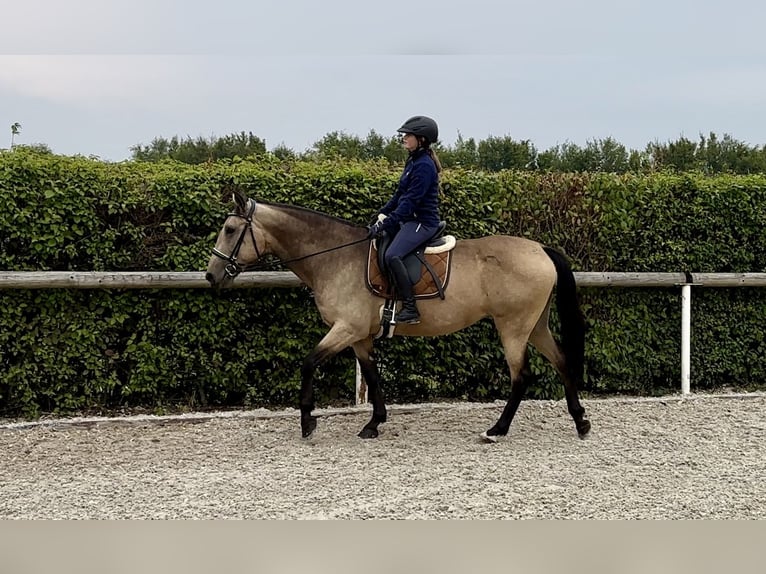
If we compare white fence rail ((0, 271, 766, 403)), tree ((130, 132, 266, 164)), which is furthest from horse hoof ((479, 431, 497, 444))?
tree ((130, 132, 266, 164))

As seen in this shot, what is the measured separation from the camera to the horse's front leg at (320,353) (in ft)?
19.0

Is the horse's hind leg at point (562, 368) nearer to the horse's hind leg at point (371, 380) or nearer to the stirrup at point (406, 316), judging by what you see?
the stirrup at point (406, 316)

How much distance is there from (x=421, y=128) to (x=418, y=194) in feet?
1.76

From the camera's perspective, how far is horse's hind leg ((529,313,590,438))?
612 centimetres

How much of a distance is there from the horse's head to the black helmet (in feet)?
4.83

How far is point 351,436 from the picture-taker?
6203 mm

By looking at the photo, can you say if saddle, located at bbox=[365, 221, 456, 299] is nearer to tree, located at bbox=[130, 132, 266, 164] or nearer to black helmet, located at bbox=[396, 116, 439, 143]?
black helmet, located at bbox=[396, 116, 439, 143]

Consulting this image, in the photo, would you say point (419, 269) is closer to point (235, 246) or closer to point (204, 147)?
point (235, 246)

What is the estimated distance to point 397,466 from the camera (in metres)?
5.25

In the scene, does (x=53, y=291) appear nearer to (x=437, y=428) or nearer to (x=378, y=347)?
(x=378, y=347)

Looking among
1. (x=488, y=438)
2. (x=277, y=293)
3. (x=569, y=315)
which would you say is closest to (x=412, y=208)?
(x=569, y=315)

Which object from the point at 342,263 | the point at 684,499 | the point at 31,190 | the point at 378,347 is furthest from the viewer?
the point at 378,347

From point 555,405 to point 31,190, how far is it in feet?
18.4

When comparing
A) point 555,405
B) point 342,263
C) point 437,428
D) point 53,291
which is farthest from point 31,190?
point 555,405
